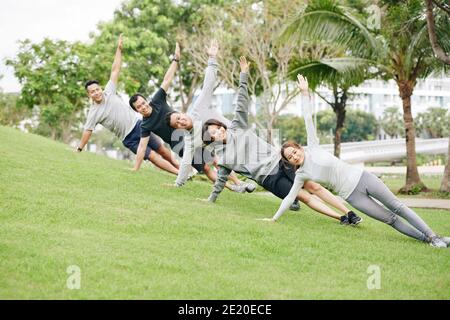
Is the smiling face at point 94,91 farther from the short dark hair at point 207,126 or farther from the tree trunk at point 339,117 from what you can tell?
the tree trunk at point 339,117

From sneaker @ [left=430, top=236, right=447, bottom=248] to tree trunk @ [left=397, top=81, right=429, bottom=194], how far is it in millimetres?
11252

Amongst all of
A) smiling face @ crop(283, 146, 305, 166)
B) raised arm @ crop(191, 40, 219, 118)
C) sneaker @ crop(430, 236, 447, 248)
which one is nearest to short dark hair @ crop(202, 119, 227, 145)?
raised arm @ crop(191, 40, 219, 118)

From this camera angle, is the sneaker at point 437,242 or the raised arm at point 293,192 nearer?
the sneaker at point 437,242

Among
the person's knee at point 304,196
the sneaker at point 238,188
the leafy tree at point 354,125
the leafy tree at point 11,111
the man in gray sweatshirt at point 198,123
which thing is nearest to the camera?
the person's knee at point 304,196

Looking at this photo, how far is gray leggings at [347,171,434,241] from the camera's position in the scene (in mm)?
7734

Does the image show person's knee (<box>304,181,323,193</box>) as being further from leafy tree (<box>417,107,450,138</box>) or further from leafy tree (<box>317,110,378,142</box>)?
leafy tree (<box>417,107,450,138</box>)

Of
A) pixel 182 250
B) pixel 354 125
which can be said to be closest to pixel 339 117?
pixel 182 250

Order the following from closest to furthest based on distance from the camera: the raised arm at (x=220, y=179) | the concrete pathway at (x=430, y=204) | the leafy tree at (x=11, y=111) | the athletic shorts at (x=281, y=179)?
the athletic shorts at (x=281, y=179), the raised arm at (x=220, y=179), the concrete pathway at (x=430, y=204), the leafy tree at (x=11, y=111)

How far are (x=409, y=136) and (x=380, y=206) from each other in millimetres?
11663

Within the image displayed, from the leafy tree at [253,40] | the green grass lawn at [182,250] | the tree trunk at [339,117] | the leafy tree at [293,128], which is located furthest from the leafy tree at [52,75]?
the leafy tree at [293,128]

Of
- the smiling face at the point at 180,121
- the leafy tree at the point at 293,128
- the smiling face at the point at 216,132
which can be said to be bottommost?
the smiling face at the point at 216,132

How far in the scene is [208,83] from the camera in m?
10.1

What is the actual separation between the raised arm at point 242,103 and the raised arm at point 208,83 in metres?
0.92

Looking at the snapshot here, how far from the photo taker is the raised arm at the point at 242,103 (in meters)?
9.05
